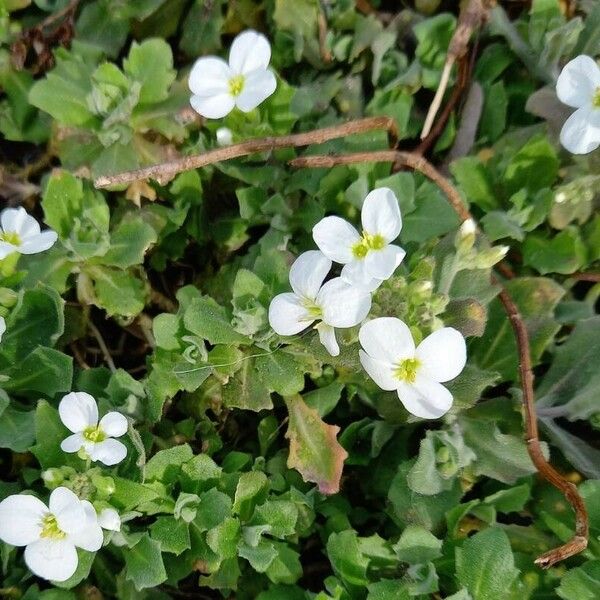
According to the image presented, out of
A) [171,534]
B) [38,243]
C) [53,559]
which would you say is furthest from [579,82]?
[53,559]

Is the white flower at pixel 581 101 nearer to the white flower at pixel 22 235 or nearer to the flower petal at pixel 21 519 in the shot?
the white flower at pixel 22 235

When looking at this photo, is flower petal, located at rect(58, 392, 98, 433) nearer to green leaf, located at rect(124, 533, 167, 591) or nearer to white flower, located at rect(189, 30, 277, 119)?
green leaf, located at rect(124, 533, 167, 591)

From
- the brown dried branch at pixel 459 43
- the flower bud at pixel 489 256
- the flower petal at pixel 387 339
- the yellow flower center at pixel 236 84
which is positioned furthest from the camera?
the brown dried branch at pixel 459 43

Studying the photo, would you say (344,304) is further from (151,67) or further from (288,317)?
(151,67)

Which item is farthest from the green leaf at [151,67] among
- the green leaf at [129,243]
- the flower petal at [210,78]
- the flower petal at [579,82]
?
the flower petal at [579,82]

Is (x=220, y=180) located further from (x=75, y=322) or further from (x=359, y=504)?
(x=359, y=504)
